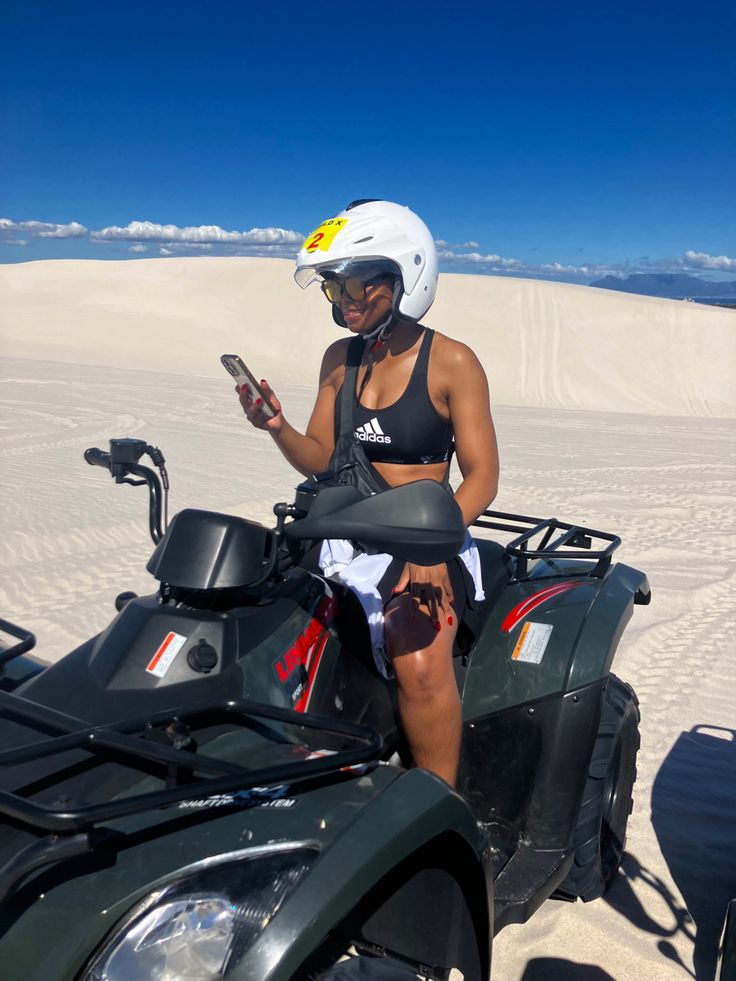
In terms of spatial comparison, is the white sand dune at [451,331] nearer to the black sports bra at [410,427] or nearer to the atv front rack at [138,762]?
the black sports bra at [410,427]

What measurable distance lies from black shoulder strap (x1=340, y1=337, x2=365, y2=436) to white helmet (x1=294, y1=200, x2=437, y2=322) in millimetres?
400

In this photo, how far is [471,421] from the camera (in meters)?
2.71

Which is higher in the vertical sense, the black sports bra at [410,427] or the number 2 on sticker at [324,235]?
the number 2 on sticker at [324,235]

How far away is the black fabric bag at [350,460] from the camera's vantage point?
261cm

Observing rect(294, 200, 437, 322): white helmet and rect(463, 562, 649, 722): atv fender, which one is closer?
rect(294, 200, 437, 322): white helmet

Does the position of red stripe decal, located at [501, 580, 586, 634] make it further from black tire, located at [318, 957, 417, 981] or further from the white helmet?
black tire, located at [318, 957, 417, 981]

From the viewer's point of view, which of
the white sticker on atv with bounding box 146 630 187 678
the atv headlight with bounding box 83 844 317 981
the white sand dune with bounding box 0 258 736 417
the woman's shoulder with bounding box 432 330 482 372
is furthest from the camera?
the white sand dune with bounding box 0 258 736 417

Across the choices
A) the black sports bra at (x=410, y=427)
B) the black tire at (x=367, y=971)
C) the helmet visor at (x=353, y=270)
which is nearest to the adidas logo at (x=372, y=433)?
the black sports bra at (x=410, y=427)

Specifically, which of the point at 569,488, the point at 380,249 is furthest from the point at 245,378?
the point at 569,488

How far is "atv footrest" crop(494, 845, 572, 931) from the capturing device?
2.36m

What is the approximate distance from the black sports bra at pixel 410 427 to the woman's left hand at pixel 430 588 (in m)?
0.56

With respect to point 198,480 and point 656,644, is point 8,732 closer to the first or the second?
point 656,644

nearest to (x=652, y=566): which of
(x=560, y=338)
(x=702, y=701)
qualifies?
(x=702, y=701)

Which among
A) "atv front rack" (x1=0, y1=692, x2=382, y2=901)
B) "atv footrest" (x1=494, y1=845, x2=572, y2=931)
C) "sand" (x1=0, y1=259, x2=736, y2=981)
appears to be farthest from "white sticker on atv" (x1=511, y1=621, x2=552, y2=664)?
"atv front rack" (x1=0, y1=692, x2=382, y2=901)
